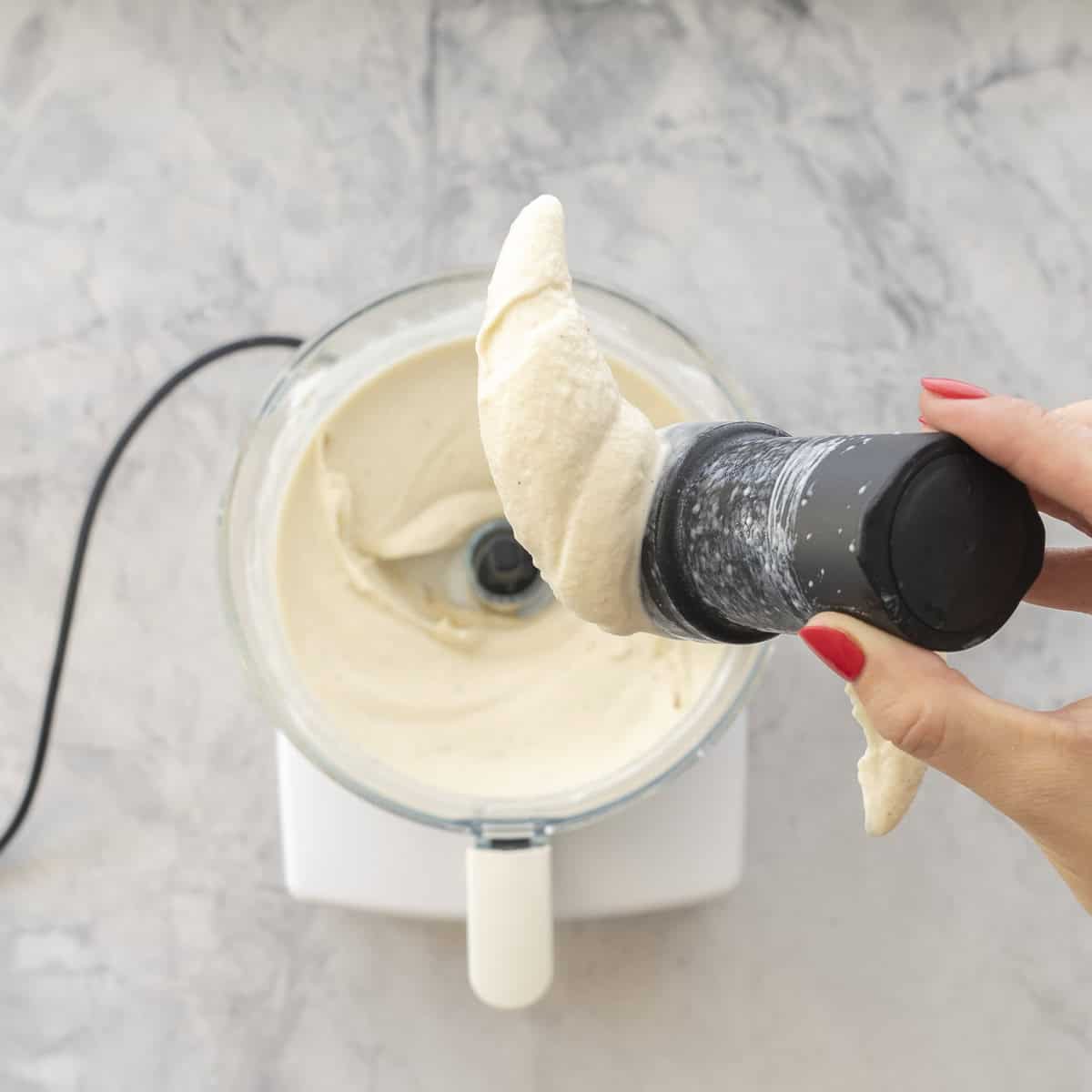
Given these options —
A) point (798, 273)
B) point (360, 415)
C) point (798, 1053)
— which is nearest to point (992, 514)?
point (360, 415)

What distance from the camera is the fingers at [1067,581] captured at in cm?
43

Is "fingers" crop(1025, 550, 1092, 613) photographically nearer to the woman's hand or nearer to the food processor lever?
the woman's hand

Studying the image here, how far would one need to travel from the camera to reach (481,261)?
2.24 ft

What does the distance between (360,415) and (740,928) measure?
1.38 ft

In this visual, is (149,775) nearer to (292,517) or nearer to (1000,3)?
(292,517)

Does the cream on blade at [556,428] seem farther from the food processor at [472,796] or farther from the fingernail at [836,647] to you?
the food processor at [472,796]

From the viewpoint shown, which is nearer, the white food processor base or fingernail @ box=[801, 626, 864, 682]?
fingernail @ box=[801, 626, 864, 682]

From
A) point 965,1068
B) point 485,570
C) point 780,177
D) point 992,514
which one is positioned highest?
point 992,514

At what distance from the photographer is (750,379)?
0.68 m

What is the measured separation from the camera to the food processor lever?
24 cm

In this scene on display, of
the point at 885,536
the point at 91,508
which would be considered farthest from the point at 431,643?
the point at 885,536

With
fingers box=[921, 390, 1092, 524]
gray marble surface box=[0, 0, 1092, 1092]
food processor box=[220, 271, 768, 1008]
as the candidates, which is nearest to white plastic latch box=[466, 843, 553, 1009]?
food processor box=[220, 271, 768, 1008]

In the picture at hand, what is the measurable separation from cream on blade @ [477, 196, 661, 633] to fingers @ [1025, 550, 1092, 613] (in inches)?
7.9

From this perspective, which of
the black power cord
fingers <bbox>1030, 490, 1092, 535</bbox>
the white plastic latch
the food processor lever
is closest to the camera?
the food processor lever
